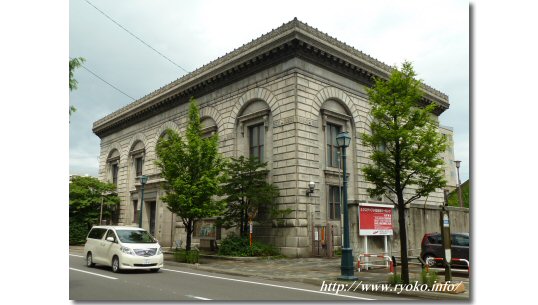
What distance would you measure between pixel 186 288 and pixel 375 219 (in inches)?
323

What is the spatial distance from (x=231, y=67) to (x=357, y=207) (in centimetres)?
1281

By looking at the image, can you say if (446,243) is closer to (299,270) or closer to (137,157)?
(299,270)

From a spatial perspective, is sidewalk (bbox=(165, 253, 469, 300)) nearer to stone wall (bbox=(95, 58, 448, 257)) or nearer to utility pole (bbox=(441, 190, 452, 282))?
utility pole (bbox=(441, 190, 452, 282))

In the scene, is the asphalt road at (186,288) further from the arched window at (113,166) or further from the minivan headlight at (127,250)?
the arched window at (113,166)

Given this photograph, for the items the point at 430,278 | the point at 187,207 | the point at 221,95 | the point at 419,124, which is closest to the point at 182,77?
the point at 221,95

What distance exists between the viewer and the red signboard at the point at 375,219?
54.2 ft

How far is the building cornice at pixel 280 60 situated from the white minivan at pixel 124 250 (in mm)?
11735

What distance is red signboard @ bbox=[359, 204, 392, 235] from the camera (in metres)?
16.5

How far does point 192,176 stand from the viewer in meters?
20.8

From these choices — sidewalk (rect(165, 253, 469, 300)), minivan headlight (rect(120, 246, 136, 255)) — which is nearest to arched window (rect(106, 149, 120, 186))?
sidewalk (rect(165, 253, 469, 300))

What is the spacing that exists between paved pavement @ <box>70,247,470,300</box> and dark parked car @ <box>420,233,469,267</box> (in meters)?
1.59

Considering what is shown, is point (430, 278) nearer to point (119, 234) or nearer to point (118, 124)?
point (119, 234)

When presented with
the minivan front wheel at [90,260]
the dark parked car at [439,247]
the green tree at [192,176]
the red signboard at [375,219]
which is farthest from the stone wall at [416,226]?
the minivan front wheel at [90,260]

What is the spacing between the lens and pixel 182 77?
30406 millimetres
